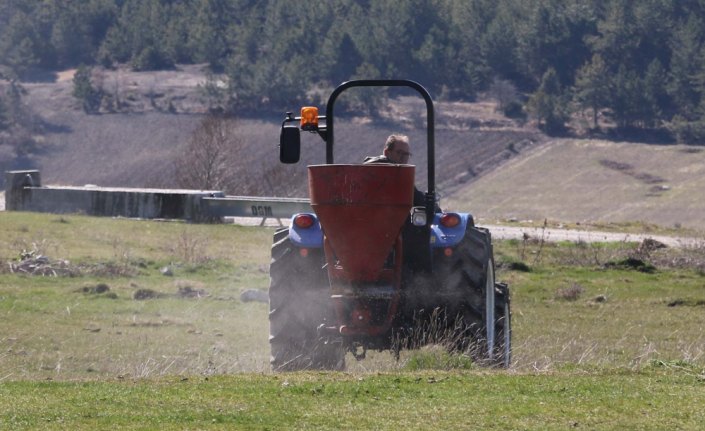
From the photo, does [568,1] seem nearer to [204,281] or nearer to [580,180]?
[580,180]

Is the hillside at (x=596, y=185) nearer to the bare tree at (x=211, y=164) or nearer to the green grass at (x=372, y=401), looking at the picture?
the bare tree at (x=211, y=164)

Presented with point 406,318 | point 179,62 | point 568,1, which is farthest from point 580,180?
point 406,318

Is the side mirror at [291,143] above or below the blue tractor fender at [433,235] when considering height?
above

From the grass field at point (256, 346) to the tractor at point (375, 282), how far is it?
340 millimetres

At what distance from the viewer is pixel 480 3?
96312mm

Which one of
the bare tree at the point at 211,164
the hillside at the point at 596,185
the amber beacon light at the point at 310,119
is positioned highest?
the amber beacon light at the point at 310,119

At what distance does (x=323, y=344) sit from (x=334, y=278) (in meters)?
0.73

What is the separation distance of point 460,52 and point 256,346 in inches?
2970

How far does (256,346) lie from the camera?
14.4 m

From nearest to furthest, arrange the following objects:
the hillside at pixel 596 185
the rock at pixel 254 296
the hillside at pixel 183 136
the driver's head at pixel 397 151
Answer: the driver's head at pixel 397 151 < the rock at pixel 254 296 < the hillside at pixel 596 185 < the hillside at pixel 183 136

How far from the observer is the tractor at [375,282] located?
34.3ft

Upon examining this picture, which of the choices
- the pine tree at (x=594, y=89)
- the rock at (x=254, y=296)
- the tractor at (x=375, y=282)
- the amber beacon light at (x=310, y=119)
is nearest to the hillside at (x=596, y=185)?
the pine tree at (x=594, y=89)

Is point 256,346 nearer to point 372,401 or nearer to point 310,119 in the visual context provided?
point 310,119

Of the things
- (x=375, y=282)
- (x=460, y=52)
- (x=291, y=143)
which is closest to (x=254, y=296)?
(x=291, y=143)
